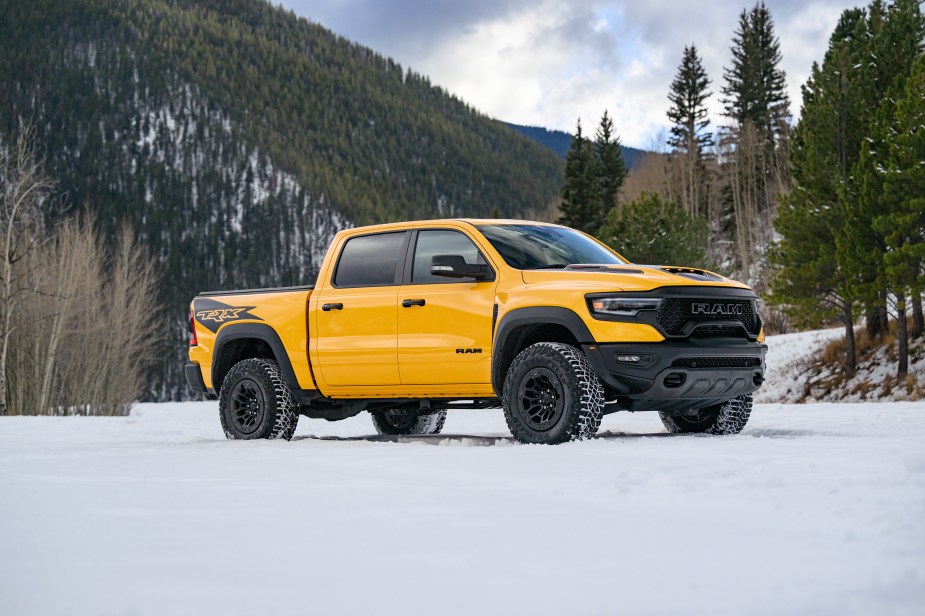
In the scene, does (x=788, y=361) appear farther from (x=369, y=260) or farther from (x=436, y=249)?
(x=436, y=249)

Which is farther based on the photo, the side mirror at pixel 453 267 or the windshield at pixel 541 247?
the windshield at pixel 541 247

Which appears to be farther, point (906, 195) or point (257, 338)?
point (906, 195)

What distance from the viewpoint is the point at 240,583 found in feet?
11.8

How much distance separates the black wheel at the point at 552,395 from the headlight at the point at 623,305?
379 mm

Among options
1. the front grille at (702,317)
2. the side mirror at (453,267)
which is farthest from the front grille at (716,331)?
the side mirror at (453,267)

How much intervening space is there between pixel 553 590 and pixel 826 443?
4.53 m

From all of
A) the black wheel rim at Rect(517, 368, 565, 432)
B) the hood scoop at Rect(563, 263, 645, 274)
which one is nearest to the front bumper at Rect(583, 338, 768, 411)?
the black wheel rim at Rect(517, 368, 565, 432)

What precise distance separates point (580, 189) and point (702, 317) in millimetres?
58575

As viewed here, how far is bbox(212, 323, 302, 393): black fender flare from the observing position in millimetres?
9852

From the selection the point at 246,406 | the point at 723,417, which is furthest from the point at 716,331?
the point at 246,406

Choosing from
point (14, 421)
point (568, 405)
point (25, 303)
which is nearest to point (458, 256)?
point (568, 405)

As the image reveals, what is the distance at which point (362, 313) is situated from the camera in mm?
9188

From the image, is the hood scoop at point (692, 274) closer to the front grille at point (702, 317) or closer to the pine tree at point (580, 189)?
the front grille at point (702, 317)

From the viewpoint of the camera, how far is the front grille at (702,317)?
7812 mm
